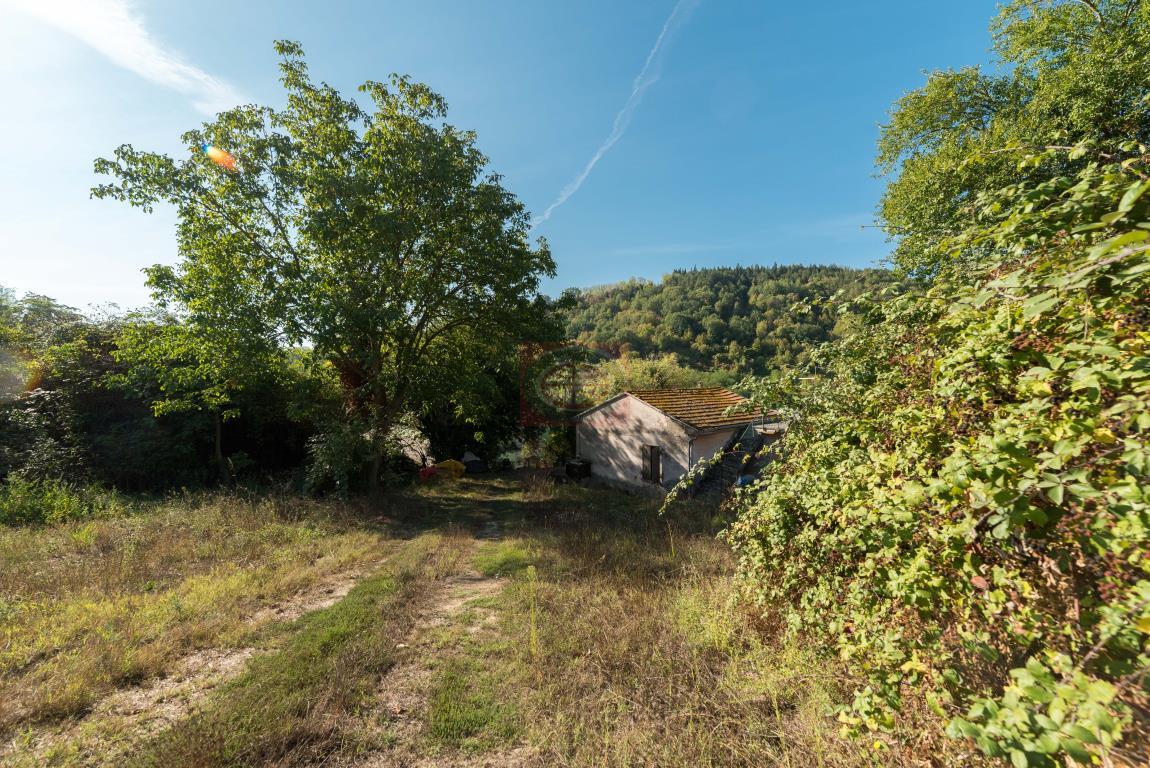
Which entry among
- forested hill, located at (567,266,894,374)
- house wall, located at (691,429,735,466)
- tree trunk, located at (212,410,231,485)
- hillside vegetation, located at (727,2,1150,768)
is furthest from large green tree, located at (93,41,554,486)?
forested hill, located at (567,266,894,374)

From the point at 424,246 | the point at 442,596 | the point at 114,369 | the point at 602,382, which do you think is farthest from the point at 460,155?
the point at 602,382

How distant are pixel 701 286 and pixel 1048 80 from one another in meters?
64.7

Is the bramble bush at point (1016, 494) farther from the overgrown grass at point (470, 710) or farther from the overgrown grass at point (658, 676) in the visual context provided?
the overgrown grass at point (470, 710)

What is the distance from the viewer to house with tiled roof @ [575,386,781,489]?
44.9 feet

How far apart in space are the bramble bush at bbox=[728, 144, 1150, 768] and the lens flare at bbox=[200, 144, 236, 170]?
14.9 meters

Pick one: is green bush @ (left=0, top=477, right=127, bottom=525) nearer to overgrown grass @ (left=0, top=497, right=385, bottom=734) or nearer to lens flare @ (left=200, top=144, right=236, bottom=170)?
overgrown grass @ (left=0, top=497, right=385, bottom=734)

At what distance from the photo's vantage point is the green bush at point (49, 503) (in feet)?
27.1

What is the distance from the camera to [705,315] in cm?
5953

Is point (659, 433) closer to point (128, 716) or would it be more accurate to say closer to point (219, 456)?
point (128, 716)

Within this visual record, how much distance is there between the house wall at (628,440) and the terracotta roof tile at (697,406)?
36 cm

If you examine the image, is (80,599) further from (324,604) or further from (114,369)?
(114,369)

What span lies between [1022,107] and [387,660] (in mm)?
19125

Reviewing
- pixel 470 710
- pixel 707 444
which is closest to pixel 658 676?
pixel 470 710

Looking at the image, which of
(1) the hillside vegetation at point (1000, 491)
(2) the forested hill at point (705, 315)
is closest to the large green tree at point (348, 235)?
(1) the hillside vegetation at point (1000, 491)
